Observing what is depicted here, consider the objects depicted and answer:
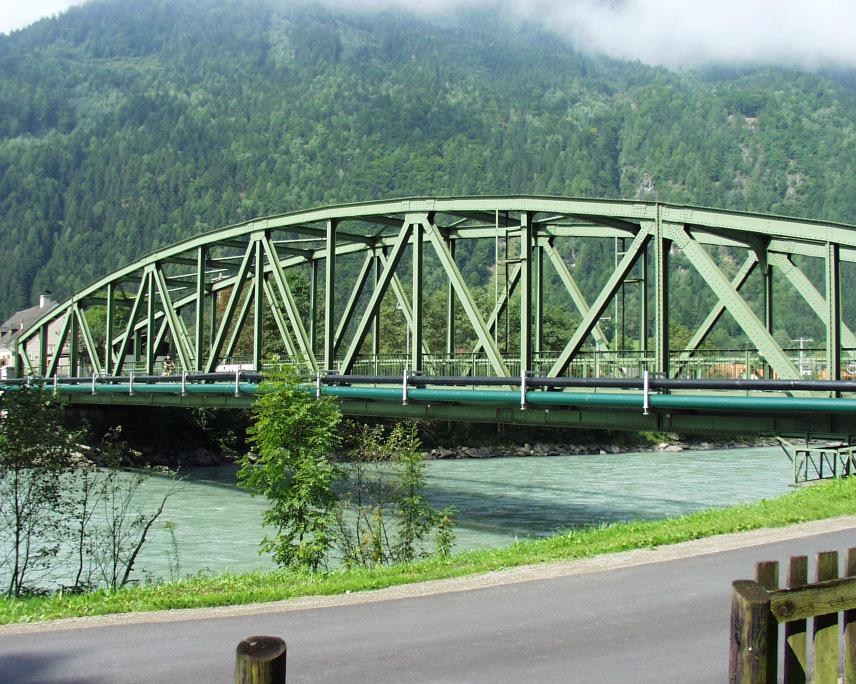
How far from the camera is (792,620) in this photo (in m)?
4.94

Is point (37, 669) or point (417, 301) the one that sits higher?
point (417, 301)

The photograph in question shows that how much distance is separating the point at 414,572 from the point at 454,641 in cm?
312

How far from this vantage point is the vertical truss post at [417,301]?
24.7 m

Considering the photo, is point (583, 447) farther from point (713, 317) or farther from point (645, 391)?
point (645, 391)

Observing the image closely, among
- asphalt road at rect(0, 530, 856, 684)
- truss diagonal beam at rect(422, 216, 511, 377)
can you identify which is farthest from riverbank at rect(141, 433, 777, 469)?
asphalt road at rect(0, 530, 856, 684)

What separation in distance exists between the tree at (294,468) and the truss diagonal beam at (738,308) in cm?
829

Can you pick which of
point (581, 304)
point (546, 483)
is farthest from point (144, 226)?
point (581, 304)

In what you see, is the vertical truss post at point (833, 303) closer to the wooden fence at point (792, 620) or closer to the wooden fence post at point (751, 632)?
the wooden fence at point (792, 620)

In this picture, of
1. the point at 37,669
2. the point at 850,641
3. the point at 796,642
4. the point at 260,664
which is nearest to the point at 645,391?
the point at 850,641

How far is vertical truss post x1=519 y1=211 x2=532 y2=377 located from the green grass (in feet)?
24.8

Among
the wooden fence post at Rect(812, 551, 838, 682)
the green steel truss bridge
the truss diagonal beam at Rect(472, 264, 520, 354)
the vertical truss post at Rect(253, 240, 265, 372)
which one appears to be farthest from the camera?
the vertical truss post at Rect(253, 240, 265, 372)

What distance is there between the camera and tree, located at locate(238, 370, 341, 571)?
16.6m

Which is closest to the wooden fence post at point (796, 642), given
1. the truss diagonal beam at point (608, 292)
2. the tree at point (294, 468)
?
the tree at point (294, 468)

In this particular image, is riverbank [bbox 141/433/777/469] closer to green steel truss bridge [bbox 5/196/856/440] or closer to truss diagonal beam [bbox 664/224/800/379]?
green steel truss bridge [bbox 5/196/856/440]
